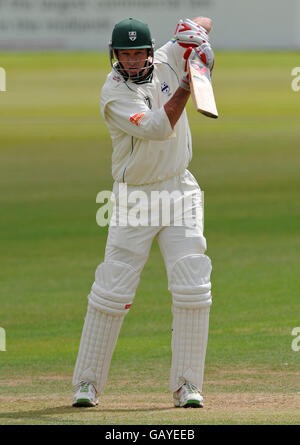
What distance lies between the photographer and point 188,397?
5.70 metres

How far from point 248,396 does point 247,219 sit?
7847 millimetres

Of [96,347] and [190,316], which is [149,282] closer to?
[96,347]

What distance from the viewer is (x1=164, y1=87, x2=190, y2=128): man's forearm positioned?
18.1 feet

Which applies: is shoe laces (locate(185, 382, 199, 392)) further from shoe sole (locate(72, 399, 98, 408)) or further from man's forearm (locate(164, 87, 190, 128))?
man's forearm (locate(164, 87, 190, 128))

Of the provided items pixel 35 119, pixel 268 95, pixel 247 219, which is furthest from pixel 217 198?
pixel 268 95

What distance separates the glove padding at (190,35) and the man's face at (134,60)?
20cm

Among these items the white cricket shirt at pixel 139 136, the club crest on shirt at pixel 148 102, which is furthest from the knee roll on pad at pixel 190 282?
the club crest on shirt at pixel 148 102

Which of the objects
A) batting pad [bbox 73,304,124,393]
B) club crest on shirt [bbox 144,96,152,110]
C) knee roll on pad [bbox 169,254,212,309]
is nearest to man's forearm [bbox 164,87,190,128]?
club crest on shirt [bbox 144,96,152,110]

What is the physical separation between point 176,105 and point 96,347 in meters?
1.32

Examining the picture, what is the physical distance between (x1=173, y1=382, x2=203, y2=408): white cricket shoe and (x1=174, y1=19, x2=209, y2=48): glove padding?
1.70m

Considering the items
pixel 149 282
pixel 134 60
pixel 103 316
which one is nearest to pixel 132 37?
pixel 134 60

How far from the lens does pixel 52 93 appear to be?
116 feet

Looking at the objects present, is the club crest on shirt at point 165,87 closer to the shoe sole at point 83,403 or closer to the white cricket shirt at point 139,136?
the white cricket shirt at point 139,136
